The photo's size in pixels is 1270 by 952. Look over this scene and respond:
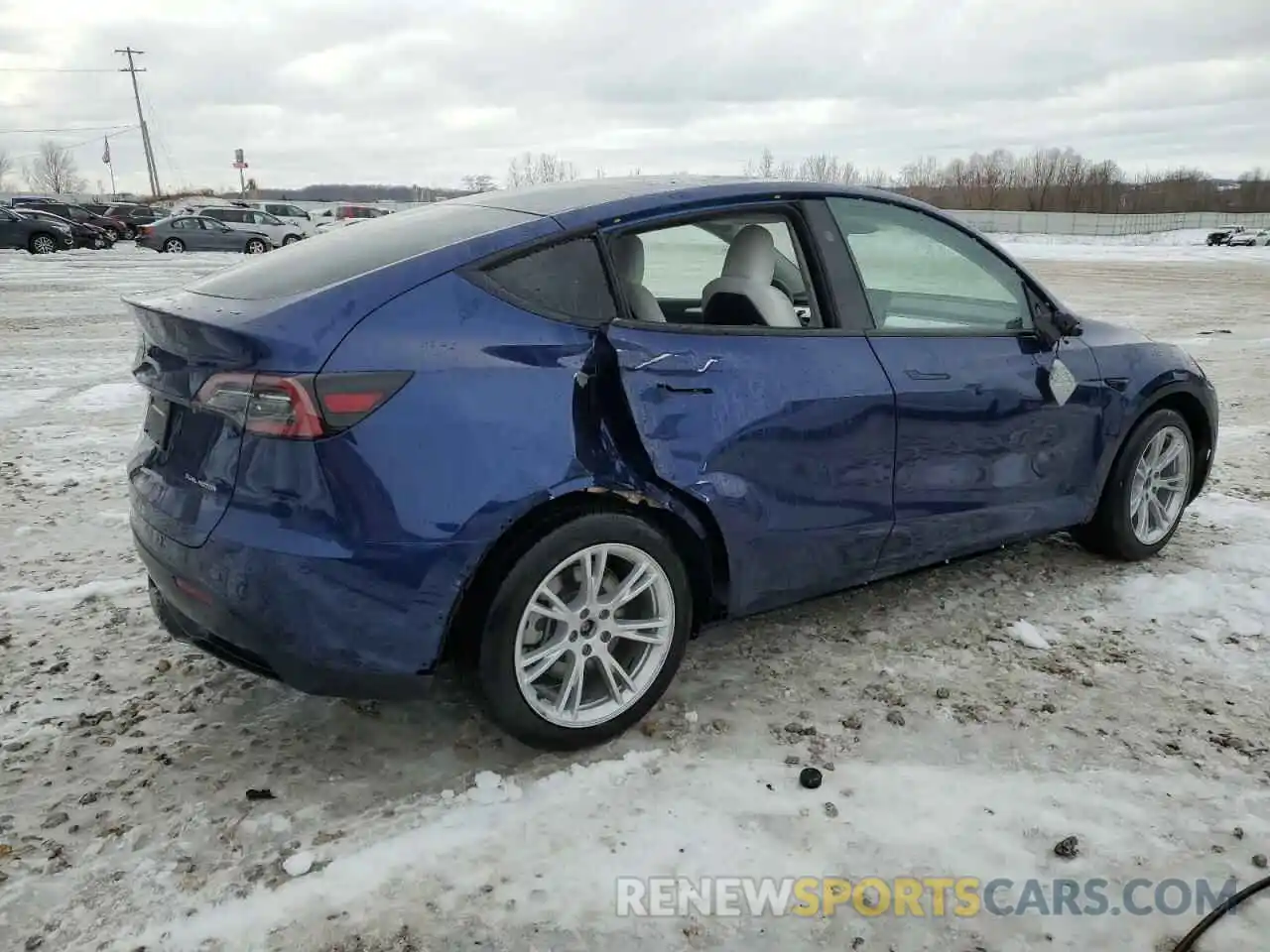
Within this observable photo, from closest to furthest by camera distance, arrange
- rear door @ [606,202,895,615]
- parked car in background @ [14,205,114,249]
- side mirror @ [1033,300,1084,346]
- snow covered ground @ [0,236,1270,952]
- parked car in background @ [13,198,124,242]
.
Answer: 1. snow covered ground @ [0,236,1270,952]
2. rear door @ [606,202,895,615]
3. side mirror @ [1033,300,1084,346]
4. parked car in background @ [14,205,114,249]
5. parked car in background @ [13,198,124,242]

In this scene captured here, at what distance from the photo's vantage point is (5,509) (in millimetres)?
4980

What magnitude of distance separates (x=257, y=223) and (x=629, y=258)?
3100cm

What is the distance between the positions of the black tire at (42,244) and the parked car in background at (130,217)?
20.5 ft

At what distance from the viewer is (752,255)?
3369 mm

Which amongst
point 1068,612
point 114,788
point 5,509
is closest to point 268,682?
point 114,788

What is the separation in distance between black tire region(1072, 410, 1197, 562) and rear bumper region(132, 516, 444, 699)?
3066 mm

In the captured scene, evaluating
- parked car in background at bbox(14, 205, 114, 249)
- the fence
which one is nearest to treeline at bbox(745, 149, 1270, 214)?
the fence

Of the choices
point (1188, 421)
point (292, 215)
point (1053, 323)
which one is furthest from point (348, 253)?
point (292, 215)

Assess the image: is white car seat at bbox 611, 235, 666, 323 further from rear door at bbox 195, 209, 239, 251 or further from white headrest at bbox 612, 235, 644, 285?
rear door at bbox 195, 209, 239, 251

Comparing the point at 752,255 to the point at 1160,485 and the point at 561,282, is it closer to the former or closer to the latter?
the point at 561,282

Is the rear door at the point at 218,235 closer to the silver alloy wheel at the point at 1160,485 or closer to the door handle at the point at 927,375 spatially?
the silver alloy wheel at the point at 1160,485

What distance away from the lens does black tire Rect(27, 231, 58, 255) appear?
27922mm

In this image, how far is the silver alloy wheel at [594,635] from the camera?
2742 millimetres

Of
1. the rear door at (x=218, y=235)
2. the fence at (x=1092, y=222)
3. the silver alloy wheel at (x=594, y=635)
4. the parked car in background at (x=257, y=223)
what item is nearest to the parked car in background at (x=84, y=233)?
the parked car in background at (x=257, y=223)
